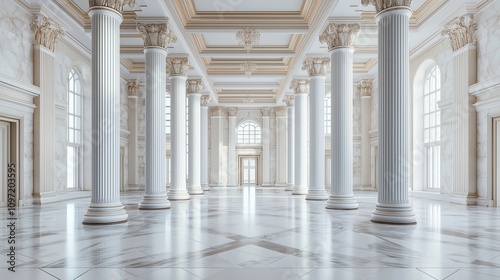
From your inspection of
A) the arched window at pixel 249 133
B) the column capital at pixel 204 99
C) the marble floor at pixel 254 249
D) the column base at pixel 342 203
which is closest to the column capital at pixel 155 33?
the marble floor at pixel 254 249

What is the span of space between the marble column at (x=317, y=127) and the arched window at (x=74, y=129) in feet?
32.3

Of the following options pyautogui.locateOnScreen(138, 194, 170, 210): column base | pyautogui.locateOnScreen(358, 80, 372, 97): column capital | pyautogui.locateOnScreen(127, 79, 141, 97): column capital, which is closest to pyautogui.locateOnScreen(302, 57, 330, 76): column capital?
pyautogui.locateOnScreen(138, 194, 170, 210): column base

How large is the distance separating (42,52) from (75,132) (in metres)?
4.79

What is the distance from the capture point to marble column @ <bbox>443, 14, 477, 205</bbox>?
42.9ft

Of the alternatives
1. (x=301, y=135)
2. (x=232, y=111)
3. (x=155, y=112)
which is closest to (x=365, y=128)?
(x=301, y=135)

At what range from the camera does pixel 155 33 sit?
11.4m

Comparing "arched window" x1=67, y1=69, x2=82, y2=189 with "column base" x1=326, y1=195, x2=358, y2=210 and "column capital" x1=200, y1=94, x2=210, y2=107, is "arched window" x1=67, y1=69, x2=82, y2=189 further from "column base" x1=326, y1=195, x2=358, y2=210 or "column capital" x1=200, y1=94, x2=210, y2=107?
"column base" x1=326, y1=195, x2=358, y2=210

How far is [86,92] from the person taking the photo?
708 inches

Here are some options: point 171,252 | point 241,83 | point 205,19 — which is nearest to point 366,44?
point 205,19

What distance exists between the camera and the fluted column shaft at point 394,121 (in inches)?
321

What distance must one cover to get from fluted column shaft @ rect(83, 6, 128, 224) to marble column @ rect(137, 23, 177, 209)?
2.93m

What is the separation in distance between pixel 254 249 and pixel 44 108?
1073 cm

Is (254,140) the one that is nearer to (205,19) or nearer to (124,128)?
(124,128)

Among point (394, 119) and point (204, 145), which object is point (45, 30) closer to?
point (394, 119)
